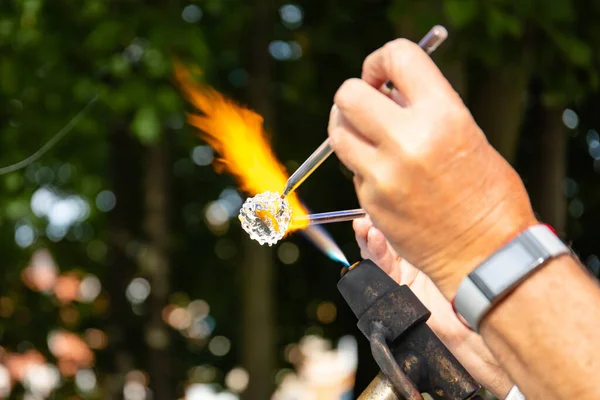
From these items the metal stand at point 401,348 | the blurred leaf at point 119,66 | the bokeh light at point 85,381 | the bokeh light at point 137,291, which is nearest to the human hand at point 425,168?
the metal stand at point 401,348

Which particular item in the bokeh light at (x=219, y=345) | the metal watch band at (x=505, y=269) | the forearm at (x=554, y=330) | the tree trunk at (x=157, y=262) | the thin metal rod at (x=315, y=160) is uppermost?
the tree trunk at (x=157, y=262)

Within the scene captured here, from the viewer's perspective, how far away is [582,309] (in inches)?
50.2

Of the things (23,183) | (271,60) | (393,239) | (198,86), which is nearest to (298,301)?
(271,60)

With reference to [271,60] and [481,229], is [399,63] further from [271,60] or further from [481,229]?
[271,60]

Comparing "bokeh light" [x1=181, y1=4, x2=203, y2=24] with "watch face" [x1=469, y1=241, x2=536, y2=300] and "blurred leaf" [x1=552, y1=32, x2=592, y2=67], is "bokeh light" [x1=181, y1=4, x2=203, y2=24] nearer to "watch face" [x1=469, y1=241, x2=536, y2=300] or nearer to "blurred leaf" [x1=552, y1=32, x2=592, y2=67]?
"blurred leaf" [x1=552, y1=32, x2=592, y2=67]

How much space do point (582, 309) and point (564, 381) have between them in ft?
0.37

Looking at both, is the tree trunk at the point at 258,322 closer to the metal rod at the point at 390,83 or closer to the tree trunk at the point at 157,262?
the tree trunk at the point at 157,262

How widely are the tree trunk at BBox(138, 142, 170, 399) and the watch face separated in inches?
257

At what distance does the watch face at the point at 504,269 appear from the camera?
4.23ft

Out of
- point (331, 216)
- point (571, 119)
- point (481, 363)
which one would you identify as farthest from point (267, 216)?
point (571, 119)

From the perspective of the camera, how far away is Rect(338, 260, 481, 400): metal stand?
1.52 m

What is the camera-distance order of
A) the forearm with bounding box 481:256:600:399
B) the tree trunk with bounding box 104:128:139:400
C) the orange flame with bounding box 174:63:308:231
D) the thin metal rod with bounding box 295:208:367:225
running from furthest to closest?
the tree trunk with bounding box 104:128:139:400
the orange flame with bounding box 174:63:308:231
the thin metal rod with bounding box 295:208:367:225
the forearm with bounding box 481:256:600:399

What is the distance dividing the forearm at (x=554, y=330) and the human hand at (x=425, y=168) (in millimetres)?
92

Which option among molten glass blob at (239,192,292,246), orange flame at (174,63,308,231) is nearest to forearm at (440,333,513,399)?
orange flame at (174,63,308,231)
